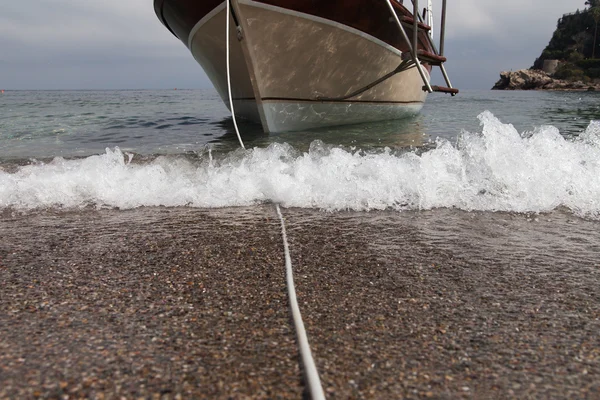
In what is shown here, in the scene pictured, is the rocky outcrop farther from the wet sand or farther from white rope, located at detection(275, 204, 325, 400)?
white rope, located at detection(275, 204, 325, 400)

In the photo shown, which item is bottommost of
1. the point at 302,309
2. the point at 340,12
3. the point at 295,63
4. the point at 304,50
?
the point at 302,309

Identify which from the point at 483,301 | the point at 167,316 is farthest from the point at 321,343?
the point at 483,301

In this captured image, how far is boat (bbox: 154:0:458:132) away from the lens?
657cm

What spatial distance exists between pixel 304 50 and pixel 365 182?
13.2ft

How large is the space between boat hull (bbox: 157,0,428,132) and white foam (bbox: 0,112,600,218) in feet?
10.1

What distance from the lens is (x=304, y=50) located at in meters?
7.09

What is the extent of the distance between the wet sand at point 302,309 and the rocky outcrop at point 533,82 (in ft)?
238

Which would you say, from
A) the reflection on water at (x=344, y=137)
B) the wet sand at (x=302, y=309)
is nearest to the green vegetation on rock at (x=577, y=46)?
the reflection on water at (x=344, y=137)

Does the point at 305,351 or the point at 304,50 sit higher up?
the point at 304,50

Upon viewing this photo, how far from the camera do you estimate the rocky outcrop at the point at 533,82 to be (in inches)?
2477

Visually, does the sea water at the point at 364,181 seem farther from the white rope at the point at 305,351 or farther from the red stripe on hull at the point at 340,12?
the red stripe on hull at the point at 340,12

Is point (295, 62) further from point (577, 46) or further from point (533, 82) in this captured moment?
point (577, 46)

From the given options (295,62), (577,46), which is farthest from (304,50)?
(577,46)

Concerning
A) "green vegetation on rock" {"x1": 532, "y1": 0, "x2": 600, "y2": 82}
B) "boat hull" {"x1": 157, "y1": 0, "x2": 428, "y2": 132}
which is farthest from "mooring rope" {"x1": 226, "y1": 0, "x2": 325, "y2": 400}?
"green vegetation on rock" {"x1": 532, "y1": 0, "x2": 600, "y2": 82}
